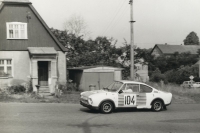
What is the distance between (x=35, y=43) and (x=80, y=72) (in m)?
4.83

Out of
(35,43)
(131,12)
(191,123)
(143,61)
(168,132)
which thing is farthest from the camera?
(143,61)

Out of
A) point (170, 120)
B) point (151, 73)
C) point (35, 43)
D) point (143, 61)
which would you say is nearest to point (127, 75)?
point (143, 61)

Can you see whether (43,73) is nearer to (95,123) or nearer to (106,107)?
(106,107)

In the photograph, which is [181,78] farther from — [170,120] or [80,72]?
[170,120]

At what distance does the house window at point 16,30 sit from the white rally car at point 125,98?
13.0 m

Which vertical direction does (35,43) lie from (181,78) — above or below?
above

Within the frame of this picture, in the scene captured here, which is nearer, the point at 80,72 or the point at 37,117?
the point at 37,117

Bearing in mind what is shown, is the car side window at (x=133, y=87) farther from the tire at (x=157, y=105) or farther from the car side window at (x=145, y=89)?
the tire at (x=157, y=105)

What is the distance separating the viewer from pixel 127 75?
134 ft

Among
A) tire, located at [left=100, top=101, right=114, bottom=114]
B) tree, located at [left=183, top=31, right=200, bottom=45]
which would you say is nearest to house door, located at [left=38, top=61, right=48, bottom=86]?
tire, located at [left=100, top=101, right=114, bottom=114]

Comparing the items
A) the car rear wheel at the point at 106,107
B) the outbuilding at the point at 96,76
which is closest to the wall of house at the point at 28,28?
the outbuilding at the point at 96,76

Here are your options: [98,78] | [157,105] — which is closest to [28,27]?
[98,78]

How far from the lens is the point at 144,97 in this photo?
14.4 meters

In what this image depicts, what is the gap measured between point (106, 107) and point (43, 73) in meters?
13.9
